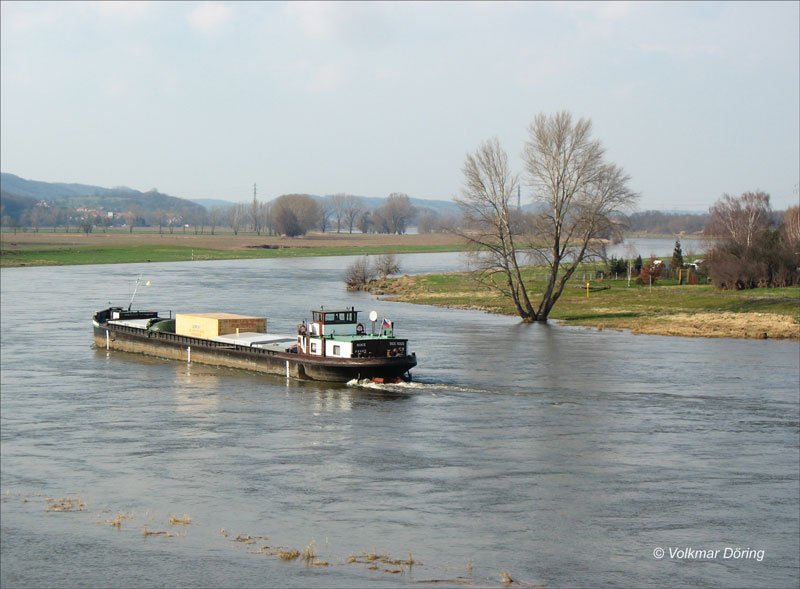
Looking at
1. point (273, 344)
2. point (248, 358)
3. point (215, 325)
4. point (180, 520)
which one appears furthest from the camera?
point (215, 325)

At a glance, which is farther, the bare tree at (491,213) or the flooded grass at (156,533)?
the bare tree at (491,213)

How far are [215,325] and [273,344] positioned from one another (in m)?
5.20

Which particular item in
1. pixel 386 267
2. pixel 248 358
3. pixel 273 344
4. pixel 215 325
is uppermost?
pixel 386 267

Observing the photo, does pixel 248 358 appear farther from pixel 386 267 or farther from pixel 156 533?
pixel 386 267

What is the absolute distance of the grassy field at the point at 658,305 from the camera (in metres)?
63.7

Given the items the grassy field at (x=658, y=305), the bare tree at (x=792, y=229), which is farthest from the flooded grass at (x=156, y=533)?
the bare tree at (x=792, y=229)

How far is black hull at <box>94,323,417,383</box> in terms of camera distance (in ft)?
152

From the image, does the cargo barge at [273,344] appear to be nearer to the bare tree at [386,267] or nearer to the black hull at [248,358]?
Result: the black hull at [248,358]

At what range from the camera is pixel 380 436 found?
3569cm

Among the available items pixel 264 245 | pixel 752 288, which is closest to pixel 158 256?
pixel 264 245

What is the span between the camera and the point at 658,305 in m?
73.7

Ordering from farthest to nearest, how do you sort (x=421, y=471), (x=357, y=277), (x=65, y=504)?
(x=357, y=277) → (x=421, y=471) → (x=65, y=504)

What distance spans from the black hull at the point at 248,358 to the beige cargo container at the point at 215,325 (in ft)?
2.12

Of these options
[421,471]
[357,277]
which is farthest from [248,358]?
[357,277]
